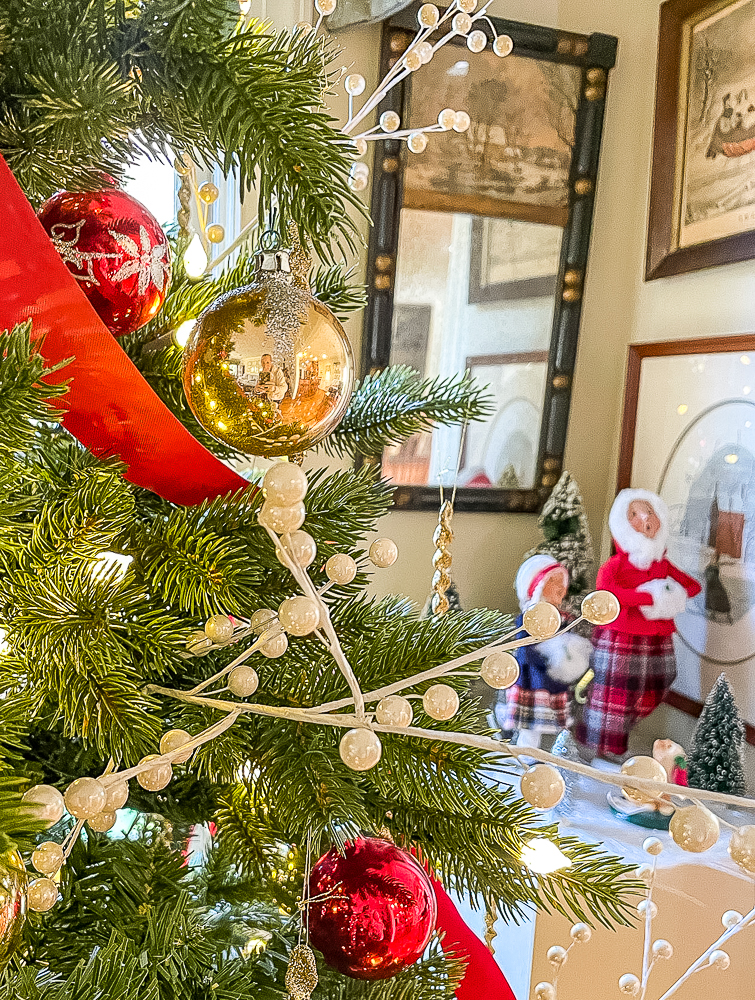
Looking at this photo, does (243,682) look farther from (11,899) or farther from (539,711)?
(539,711)

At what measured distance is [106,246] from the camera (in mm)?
372

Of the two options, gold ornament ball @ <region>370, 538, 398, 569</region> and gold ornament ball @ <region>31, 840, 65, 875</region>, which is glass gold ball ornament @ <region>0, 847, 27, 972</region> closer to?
gold ornament ball @ <region>31, 840, 65, 875</region>

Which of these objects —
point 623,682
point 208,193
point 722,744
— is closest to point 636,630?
point 623,682

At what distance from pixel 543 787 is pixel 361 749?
5 cm

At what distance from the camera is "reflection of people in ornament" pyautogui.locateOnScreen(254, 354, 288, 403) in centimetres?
33

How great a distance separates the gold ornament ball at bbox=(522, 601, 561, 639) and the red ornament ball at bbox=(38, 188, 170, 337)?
235 mm

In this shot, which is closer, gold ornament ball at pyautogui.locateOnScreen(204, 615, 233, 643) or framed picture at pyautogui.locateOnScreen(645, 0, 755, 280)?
gold ornament ball at pyautogui.locateOnScreen(204, 615, 233, 643)

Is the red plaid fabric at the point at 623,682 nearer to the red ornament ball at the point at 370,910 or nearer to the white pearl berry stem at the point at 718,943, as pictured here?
the white pearl berry stem at the point at 718,943

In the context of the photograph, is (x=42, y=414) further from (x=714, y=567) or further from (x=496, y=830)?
(x=714, y=567)

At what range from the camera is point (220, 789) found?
0.41 m

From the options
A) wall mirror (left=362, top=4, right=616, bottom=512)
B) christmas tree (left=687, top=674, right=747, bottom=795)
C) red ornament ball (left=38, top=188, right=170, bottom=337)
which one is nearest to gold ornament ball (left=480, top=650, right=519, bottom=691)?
red ornament ball (left=38, top=188, right=170, bottom=337)

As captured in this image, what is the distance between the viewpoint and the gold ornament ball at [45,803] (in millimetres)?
231

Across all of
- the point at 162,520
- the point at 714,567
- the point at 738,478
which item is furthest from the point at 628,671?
the point at 162,520

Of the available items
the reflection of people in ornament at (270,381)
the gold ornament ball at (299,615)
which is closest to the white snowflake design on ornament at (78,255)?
the reflection of people in ornament at (270,381)
